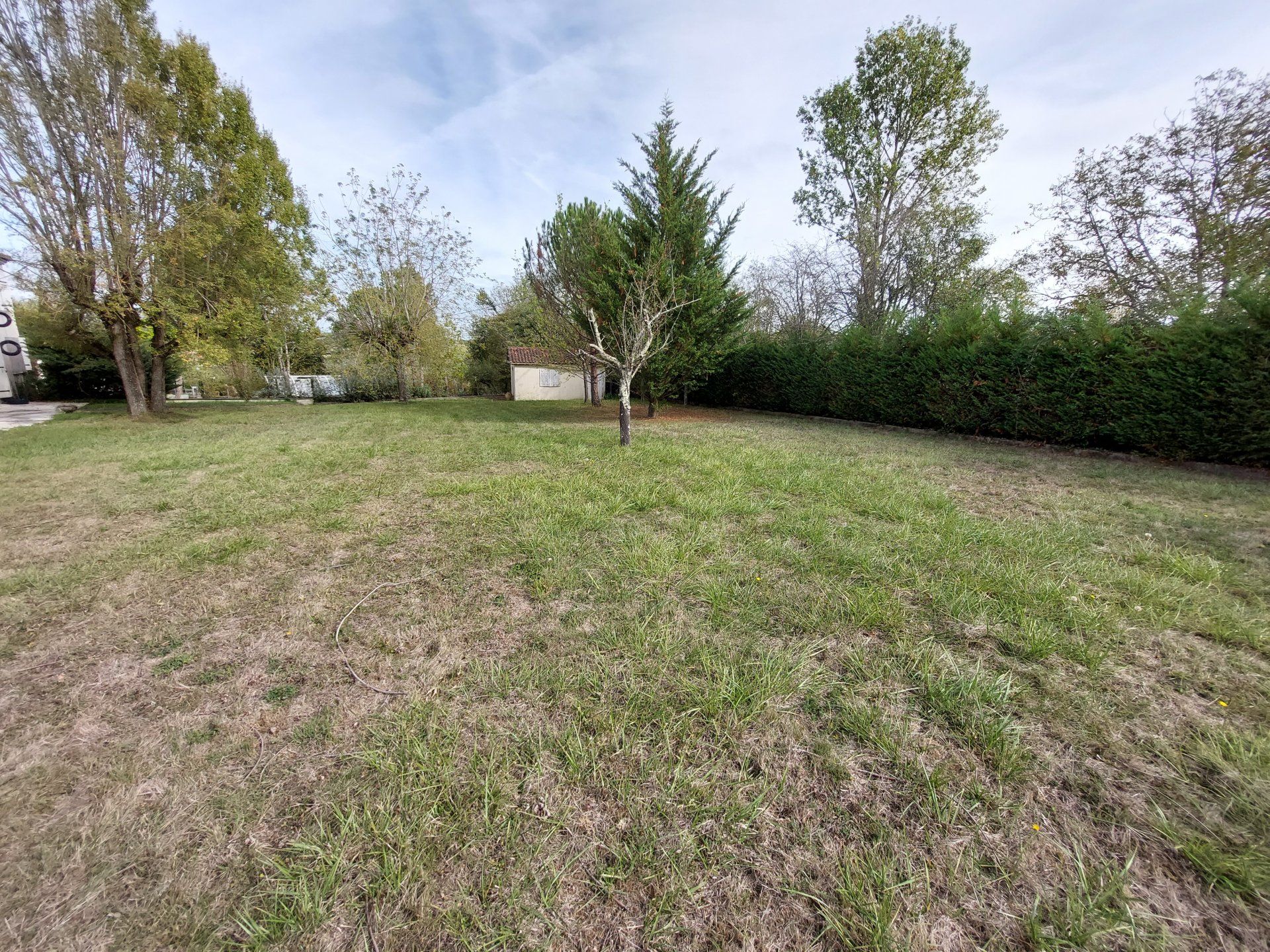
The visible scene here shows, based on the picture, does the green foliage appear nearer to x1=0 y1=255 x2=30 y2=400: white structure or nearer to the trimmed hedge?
x1=0 y1=255 x2=30 y2=400: white structure

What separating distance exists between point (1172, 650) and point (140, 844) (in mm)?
4108

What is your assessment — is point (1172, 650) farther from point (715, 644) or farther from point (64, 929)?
point (64, 929)

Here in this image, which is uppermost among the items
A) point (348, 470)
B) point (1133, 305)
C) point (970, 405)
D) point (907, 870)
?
point (1133, 305)

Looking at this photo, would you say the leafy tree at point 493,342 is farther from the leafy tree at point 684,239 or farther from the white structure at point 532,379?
the leafy tree at point 684,239

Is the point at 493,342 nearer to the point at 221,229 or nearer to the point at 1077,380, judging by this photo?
the point at 221,229

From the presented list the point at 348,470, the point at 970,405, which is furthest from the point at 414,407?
the point at 970,405

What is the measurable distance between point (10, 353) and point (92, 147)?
1619 centimetres

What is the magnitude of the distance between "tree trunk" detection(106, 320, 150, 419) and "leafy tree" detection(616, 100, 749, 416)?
41.9 ft

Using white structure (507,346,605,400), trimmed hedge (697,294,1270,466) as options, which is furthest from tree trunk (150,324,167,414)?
trimmed hedge (697,294,1270,466)

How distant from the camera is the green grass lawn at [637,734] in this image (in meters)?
1.12

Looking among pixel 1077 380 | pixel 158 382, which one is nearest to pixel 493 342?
pixel 158 382

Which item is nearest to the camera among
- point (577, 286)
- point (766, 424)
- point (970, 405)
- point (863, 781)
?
point (863, 781)

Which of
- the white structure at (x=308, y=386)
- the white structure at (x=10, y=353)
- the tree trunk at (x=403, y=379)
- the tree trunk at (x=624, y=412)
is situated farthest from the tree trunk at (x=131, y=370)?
the white structure at (x=308, y=386)

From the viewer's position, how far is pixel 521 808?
4.49 ft
